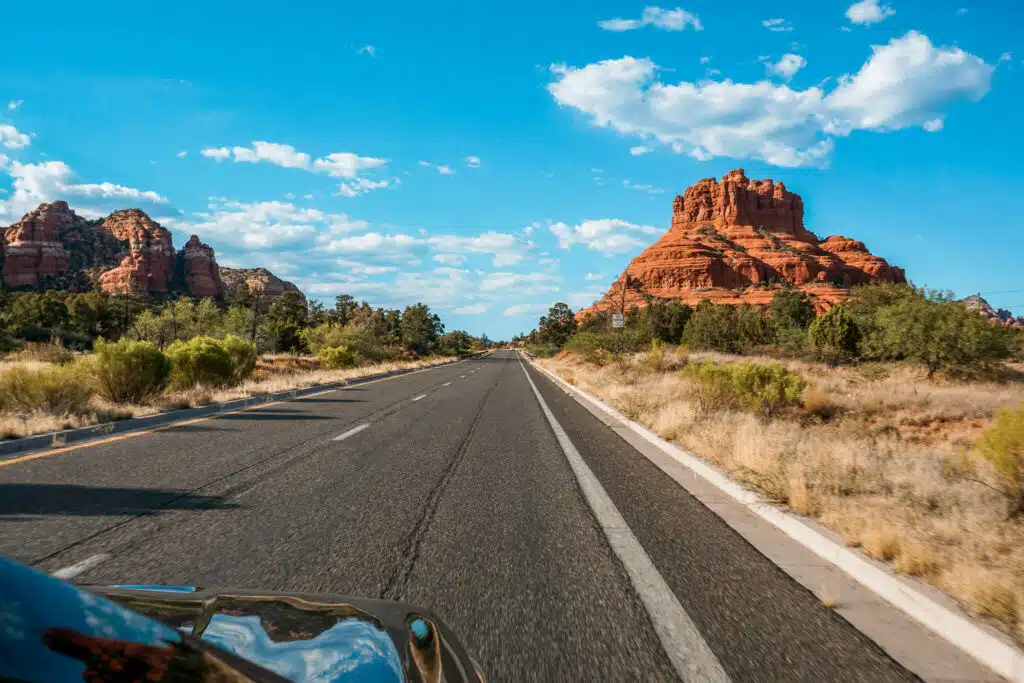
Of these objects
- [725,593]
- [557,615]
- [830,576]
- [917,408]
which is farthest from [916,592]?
[917,408]

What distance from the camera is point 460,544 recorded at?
4.49 metres

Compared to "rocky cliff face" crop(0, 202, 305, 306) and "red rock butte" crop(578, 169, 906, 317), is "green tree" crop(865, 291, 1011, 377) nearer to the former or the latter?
"red rock butte" crop(578, 169, 906, 317)

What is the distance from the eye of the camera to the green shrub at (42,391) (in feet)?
37.0

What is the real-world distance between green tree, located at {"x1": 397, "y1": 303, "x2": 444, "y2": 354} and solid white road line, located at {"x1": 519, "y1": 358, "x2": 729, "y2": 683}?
9636 cm

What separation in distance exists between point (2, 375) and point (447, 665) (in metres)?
14.6

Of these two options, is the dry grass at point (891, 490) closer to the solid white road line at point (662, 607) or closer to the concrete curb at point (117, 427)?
the solid white road line at point (662, 607)

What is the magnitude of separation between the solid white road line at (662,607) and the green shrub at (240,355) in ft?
65.9

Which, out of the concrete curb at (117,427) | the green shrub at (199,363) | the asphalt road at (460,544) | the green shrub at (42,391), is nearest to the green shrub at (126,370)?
the green shrub at (42,391)

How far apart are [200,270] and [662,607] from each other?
559 feet

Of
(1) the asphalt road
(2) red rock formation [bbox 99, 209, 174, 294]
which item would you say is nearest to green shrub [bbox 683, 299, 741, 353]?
(1) the asphalt road

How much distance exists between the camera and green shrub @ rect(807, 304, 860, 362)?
47156 mm

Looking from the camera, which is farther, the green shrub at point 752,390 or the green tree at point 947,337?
the green tree at point 947,337

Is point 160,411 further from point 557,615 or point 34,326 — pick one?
point 34,326

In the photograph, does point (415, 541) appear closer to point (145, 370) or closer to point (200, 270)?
point (145, 370)
